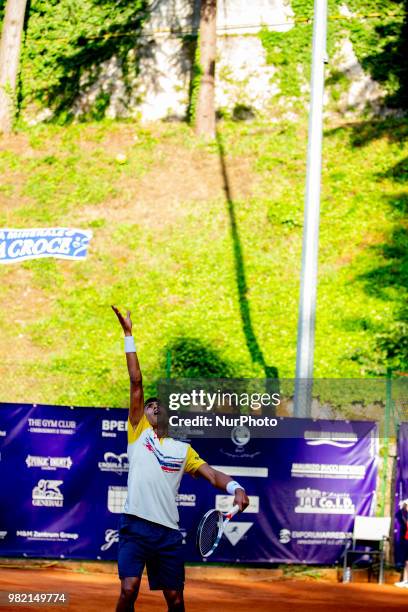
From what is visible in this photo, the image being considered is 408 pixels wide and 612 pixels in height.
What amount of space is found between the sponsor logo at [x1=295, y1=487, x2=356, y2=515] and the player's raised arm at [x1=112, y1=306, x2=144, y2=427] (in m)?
7.99

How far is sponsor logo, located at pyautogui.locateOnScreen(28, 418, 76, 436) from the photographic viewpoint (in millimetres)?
15148

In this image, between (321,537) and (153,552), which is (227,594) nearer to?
(321,537)

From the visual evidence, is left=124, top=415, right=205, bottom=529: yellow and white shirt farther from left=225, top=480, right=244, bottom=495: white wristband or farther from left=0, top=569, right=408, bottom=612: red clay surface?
left=0, top=569, right=408, bottom=612: red clay surface

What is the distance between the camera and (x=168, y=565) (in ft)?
26.0

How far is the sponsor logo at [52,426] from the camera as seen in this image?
49.7ft

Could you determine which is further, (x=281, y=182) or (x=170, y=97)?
(x=170, y=97)

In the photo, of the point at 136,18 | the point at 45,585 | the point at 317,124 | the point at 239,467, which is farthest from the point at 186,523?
the point at 136,18

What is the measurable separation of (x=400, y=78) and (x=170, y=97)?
702 cm

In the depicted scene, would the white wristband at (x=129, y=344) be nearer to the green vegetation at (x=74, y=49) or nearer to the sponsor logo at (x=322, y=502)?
the sponsor logo at (x=322, y=502)

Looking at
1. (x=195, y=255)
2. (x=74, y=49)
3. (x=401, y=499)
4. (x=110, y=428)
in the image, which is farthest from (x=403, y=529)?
(x=74, y=49)

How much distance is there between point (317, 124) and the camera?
51.1 ft

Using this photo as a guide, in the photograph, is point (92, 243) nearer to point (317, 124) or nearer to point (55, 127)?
point (55, 127)

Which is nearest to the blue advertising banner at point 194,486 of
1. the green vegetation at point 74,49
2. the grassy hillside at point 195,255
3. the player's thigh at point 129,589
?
the grassy hillside at point 195,255

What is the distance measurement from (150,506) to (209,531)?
596mm
